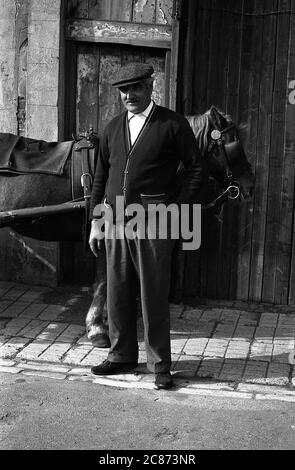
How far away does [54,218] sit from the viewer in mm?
5969

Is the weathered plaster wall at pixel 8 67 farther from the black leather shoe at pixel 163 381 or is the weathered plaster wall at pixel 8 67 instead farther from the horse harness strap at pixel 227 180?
the black leather shoe at pixel 163 381

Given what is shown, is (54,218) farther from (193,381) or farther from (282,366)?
(282,366)

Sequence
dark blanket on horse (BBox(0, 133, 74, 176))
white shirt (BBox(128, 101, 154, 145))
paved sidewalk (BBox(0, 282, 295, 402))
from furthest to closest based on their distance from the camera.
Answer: dark blanket on horse (BBox(0, 133, 74, 176)), paved sidewalk (BBox(0, 282, 295, 402)), white shirt (BBox(128, 101, 154, 145))

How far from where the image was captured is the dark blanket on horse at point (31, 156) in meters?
5.89

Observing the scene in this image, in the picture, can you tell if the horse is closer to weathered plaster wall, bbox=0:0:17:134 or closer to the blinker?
the blinker

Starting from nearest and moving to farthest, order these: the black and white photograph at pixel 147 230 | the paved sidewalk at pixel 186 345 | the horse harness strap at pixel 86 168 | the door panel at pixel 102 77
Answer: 1. the black and white photograph at pixel 147 230
2. the paved sidewalk at pixel 186 345
3. the horse harness strap at pixel 86 168
4. the door panel at pixel 102 77

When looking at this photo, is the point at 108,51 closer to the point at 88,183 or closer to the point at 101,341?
the point at 88,183

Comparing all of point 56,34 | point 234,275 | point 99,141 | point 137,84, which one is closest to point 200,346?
point 234,275

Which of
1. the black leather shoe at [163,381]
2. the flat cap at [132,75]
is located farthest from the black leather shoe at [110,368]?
the flat cap at [132,75]

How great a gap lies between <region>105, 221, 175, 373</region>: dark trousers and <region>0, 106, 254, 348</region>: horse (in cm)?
56

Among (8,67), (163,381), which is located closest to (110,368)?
(163,381)

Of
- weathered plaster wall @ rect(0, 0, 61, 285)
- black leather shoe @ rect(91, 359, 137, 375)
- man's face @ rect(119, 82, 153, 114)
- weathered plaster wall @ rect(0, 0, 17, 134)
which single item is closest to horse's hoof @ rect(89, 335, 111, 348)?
black leather shoe @ rect(91, 359, 137, 375)

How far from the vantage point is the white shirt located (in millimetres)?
5113

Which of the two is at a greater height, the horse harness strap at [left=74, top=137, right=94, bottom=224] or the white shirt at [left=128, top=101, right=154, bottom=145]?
the white shirt at [left=128, top=101, right=154, bottom=145]
